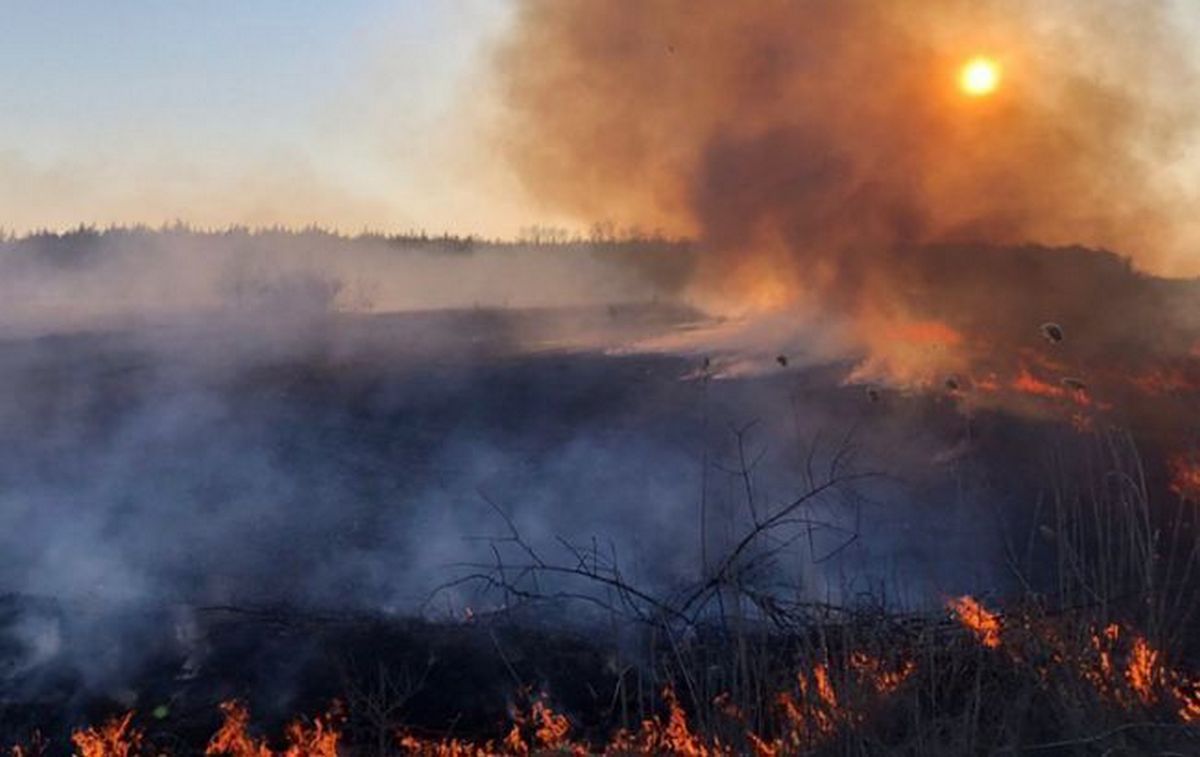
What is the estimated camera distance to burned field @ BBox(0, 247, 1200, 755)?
206 inches

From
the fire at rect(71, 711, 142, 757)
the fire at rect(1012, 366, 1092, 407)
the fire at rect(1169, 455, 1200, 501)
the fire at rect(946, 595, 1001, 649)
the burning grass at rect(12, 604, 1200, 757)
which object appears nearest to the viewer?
the burning grass at rect(12, 604, 1200, 757)

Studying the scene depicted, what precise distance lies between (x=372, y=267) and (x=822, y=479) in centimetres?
2290

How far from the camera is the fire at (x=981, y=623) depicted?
5.58 metres

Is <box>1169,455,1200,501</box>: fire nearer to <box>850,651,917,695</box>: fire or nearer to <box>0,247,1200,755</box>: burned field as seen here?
<box>0,247,1200,755</box>: burned field

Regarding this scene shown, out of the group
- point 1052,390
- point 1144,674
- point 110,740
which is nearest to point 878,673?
point 1144,674

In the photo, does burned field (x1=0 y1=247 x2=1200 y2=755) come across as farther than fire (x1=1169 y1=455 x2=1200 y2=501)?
No

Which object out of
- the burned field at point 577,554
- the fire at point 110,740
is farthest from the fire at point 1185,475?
the fire at point 110,740

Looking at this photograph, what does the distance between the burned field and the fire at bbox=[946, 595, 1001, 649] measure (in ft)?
0.20

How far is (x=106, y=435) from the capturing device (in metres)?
9.54

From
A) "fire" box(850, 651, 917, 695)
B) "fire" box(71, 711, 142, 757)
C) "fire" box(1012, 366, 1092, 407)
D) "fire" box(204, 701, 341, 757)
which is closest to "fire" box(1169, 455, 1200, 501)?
"fire" box(1012, 366, 1092, 407)

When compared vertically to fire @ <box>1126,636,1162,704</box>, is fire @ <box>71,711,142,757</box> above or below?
below

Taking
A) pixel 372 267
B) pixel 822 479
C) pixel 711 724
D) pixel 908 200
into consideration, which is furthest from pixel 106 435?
pixel 372 267

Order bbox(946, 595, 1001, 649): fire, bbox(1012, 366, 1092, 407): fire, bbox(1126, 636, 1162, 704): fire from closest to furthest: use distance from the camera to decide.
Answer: bbox(1126, 636, 1162, 704): fire
bbox(946, 595, 1001, 649): fire
bbox(1012, 366, 1092, 407): fire

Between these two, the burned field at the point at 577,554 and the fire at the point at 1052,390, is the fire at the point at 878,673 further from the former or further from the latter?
the fire at the point at 1052,390
